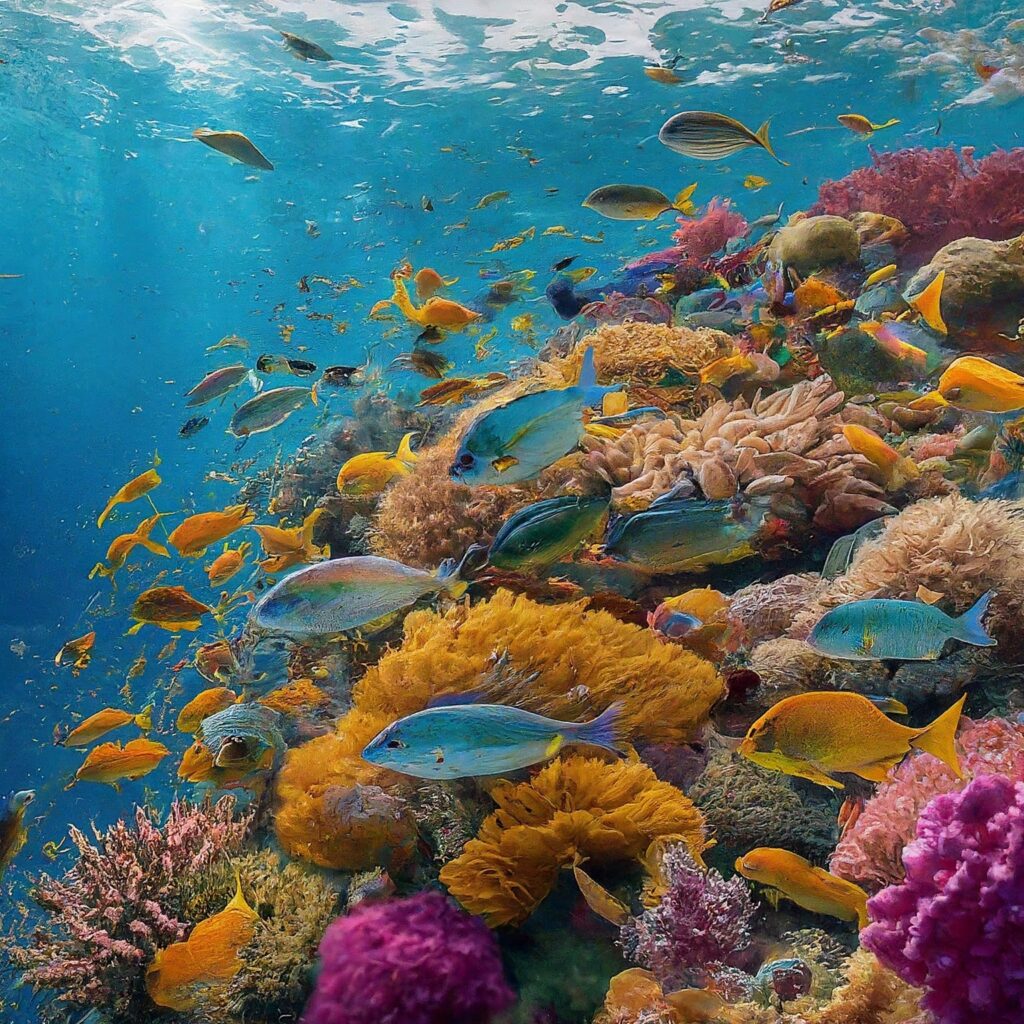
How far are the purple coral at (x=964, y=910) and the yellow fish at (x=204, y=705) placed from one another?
4.54m

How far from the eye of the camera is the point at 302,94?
1848 centimetres

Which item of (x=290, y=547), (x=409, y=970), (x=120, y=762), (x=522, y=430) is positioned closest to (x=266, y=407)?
(x=290, y=547)

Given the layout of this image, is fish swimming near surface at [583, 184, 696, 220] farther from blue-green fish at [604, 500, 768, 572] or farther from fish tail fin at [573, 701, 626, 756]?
fish tail fin at [573, 701, 626, 756]

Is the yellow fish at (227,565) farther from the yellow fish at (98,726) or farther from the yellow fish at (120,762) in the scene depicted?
the yellow fish at (120,762)

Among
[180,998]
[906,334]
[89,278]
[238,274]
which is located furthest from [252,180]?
[180,998]

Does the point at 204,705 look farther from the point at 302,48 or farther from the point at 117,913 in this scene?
the point at 302,48

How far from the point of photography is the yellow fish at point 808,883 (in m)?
2.21

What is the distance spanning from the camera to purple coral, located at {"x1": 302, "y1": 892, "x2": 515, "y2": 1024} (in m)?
2.20

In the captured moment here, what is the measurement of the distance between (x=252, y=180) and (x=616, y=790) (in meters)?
26.5

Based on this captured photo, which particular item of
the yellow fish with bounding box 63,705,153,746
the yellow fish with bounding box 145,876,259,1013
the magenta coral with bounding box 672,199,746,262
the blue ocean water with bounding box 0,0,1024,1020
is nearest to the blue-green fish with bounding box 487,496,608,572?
the yellow fish with bounding box 145,876,259,1013

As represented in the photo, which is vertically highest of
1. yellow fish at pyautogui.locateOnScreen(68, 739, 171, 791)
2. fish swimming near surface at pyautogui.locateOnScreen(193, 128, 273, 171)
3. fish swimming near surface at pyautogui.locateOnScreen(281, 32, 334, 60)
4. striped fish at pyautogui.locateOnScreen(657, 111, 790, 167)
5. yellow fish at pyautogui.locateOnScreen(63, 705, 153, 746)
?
fish swimming near surface at pyautogui.locateOnScreen(281, 32, 334, 60)

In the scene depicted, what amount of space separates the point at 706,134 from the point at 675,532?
313 centimetres

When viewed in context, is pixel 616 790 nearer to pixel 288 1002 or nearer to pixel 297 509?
pixel 288 1002

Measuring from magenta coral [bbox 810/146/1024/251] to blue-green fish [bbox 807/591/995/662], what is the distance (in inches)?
302
